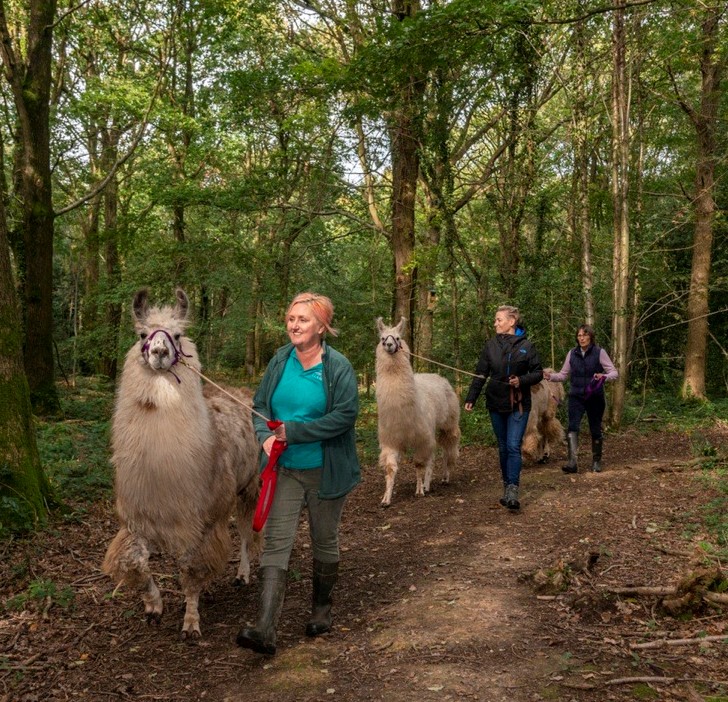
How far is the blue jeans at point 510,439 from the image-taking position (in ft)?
24.1

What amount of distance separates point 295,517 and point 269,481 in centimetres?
30

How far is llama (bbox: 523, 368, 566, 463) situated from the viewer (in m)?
10.4

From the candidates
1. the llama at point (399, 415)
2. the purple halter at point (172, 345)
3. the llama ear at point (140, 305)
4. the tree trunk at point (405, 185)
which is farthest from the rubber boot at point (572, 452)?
the llama ear at point (140, 305)

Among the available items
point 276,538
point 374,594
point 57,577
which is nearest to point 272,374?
point 276,538

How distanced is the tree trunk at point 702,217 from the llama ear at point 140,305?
1428 centimetres

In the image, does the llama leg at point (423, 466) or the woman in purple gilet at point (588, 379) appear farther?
the woman in purple gilet at point (588, 379)

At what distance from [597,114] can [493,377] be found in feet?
28.7

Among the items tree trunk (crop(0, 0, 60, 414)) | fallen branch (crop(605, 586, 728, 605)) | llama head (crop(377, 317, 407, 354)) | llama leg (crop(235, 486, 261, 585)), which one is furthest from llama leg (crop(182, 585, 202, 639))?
tree trunk (crop(0, 0, 60, 414))

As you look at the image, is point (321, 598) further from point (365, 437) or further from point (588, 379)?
point (365, 437)

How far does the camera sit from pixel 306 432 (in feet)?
12.5

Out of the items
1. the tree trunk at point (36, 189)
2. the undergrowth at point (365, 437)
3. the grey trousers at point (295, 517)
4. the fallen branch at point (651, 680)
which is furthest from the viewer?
the tree trunk at point (36, 189)

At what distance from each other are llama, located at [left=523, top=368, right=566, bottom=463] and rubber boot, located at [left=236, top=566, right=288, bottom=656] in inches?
280

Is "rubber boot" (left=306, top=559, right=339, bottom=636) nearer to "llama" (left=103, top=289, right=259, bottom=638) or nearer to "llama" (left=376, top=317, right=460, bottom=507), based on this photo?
"llama" (left=103, top=289, right=259, bottom=638)

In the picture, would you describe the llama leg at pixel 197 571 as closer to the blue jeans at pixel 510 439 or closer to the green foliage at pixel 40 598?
the green foliage at pixel 40 598
